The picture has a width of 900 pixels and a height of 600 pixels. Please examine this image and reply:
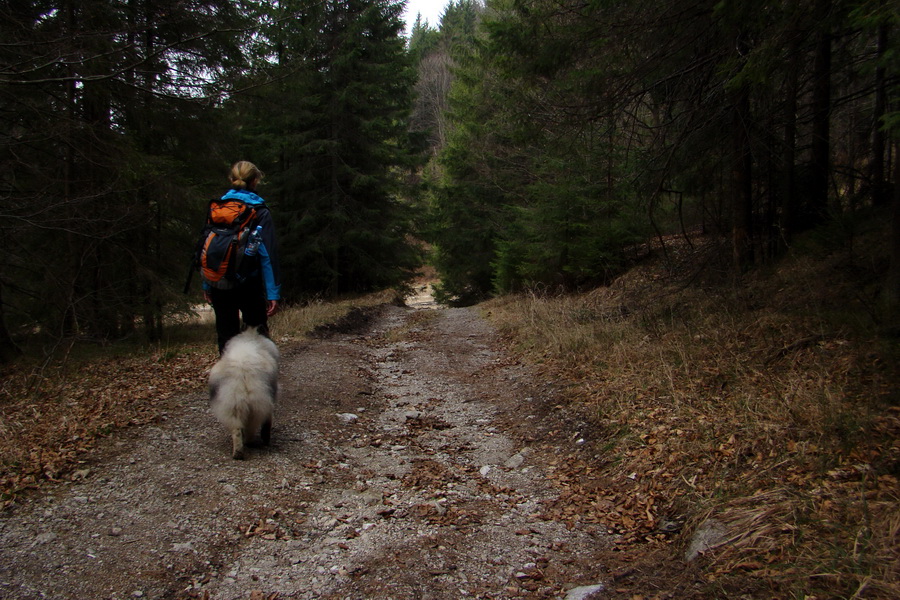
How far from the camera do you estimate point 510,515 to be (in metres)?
3.53

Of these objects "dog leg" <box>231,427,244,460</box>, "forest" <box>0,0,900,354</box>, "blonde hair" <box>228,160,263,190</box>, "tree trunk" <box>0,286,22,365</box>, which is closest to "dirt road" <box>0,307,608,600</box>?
"dog leg" <box>231,427,244,460</box>

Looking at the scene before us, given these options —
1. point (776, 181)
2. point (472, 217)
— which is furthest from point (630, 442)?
point (472, 217)

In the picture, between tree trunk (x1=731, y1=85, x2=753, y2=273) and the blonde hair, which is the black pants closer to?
the blonde hair

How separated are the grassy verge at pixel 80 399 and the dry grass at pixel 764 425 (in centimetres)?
388

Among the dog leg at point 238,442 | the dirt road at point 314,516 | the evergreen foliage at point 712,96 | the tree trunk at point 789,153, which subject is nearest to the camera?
the dirt road at point 314,516

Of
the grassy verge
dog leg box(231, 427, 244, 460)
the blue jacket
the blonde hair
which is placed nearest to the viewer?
the grassy verge

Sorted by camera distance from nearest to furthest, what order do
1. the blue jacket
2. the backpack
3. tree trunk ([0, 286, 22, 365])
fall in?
the backpack → the blue jacket → tree trunk ([0, 286, 22, 365])

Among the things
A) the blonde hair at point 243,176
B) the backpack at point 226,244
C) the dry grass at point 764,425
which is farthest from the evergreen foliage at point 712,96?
the backpack at point 226,244

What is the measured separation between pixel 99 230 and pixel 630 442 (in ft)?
27.7

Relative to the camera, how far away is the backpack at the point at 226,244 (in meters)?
4.13

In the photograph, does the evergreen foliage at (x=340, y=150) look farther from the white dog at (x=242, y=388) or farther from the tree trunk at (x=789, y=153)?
the white dog at (x=242, y=388)

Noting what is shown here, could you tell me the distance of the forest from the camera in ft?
19.4

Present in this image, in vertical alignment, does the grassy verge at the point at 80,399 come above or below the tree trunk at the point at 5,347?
below

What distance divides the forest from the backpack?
1600mm
